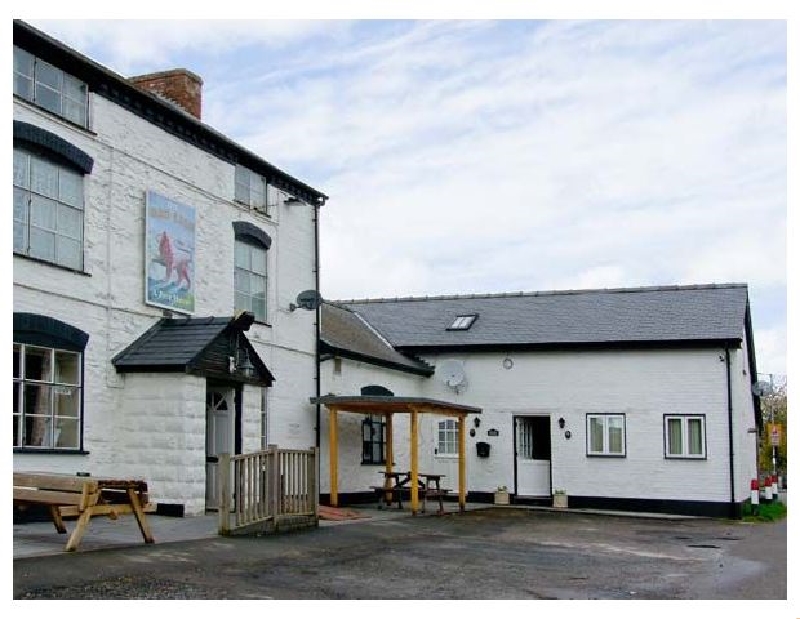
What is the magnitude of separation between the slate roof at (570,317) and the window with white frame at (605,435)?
1.98 metres

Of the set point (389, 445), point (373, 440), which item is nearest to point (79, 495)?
point (389, 445)

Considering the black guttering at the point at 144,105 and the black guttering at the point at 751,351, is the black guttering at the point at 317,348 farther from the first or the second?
the black guttering at the point at 751,351

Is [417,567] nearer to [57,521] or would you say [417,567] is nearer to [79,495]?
[79,495]

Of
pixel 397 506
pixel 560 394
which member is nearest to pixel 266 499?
pixel 397 506

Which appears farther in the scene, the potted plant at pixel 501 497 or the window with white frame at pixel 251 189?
the potted plant at pixel 501 497

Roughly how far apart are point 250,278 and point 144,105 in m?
4.67

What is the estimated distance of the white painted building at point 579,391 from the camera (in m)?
25.8

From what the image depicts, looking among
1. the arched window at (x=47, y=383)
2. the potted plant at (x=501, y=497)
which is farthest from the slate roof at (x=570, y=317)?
the arched window at (x=47, y=383)

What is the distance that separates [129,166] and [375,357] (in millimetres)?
9984

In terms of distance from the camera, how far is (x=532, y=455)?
95.6 ft

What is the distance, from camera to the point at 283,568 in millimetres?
11859

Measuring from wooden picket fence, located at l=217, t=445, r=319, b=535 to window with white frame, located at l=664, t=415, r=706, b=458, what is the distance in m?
12.4

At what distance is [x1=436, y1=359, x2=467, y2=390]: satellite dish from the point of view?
28609 millimetres

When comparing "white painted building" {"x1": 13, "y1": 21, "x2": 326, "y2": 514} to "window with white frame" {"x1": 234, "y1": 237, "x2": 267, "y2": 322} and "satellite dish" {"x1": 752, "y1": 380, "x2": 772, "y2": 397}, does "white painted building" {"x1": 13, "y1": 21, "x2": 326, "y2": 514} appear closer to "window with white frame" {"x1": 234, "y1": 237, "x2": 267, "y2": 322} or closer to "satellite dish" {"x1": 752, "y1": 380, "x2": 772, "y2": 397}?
"window with white frame" {"x1": 234, "y1": 237, "x2": 267, "y2": 322}
